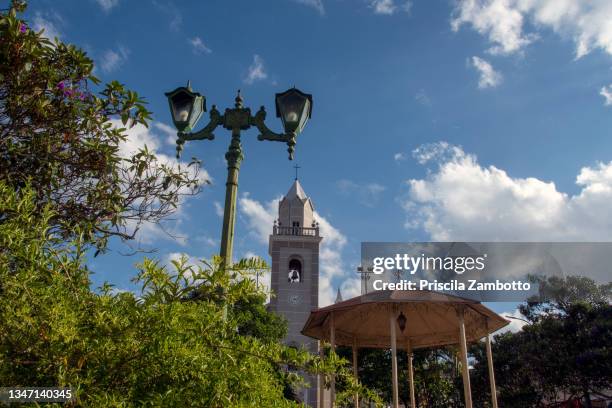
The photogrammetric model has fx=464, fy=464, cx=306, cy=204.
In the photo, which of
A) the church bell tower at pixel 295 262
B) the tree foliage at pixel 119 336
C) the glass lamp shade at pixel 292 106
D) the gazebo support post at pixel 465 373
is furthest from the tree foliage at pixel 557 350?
the tree foliage at pixel 119 336

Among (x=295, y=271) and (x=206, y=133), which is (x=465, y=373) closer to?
(x=206, y=133)

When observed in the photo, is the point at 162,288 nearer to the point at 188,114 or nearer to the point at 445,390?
the point at 188,114

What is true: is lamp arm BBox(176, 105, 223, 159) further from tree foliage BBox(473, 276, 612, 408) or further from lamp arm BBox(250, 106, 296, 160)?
tree foliage BBox(473, 276, 612, 408)

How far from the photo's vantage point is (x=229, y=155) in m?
5.89

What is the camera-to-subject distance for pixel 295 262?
40.6 m

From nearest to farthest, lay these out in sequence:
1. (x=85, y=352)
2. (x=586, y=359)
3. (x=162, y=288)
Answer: (x=85, y=352), (x=162, y=288), (x=586, y=359)

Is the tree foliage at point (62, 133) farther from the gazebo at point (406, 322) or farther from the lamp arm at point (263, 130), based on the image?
the gazebo at point (406, 322)

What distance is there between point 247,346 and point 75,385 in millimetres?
1120

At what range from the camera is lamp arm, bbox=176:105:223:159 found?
6.27 metres

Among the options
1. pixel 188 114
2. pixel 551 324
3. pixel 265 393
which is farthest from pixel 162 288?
pixel 551 324

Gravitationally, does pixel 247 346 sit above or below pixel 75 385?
above

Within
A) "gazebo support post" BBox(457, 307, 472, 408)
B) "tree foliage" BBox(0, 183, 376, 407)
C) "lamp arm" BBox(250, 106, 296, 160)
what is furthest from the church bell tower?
"tree foliage" BBox(0, 183, 376, 407)

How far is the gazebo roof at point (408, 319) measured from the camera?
1127cm

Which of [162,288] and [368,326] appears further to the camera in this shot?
[368,326]
